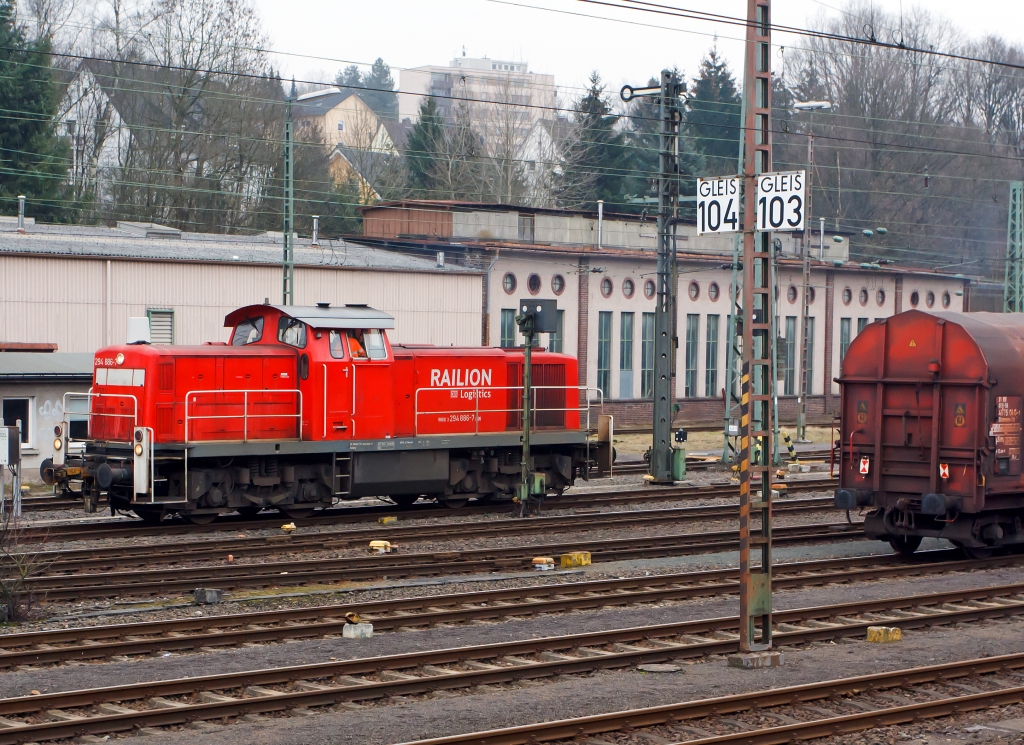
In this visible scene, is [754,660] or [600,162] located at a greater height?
[600,162]

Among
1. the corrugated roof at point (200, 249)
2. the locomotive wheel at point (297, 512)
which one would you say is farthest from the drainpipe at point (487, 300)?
the locomotive wheel at point (297, 512)

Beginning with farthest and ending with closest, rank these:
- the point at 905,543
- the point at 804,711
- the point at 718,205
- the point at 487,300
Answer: the point at 487,300 → the point at 905,543 → the point at 718,205 → the point at 804,711

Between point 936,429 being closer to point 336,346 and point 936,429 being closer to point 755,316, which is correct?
point 755,316

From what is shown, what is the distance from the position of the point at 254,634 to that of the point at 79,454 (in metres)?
9.78

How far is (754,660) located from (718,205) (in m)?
4.29

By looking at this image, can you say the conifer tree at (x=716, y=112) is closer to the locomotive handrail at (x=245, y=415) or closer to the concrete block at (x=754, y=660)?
the locomotive handrail at (x=245, y=415)

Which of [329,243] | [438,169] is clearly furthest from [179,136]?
[438,169]

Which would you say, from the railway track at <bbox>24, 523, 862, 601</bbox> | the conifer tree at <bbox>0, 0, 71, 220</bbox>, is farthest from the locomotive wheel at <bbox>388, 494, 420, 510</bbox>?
the conifer tree at <bbox>0, 0, 71, 220</bbox>

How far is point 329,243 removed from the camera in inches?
1737

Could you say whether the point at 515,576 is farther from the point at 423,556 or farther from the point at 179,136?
the point at 179,136

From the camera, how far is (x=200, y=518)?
20172mm

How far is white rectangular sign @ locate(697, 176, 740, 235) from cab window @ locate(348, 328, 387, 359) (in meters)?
10.6

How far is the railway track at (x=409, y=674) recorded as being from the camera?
9219 millimetres

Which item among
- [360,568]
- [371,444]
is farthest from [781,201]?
[371,444]
